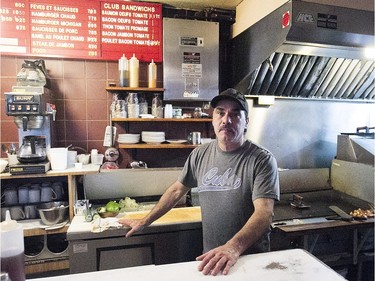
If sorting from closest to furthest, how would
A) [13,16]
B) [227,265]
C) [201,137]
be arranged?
[227,265] → [13,16] → [201,137]

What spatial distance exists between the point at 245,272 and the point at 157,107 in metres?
2.32

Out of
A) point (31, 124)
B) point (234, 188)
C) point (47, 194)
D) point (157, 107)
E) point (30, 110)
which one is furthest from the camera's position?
point (157, 107)

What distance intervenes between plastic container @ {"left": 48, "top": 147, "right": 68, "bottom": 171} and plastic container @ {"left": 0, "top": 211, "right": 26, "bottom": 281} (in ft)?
6.03

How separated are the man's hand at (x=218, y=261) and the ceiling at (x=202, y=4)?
2.78 meters

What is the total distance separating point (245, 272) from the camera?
0.98 meters

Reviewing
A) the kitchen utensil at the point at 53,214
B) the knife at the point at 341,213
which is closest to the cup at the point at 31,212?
the kitchen utensil at the point at 53,214

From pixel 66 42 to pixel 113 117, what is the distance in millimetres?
938

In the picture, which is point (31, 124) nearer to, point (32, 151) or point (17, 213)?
point (32, 151)

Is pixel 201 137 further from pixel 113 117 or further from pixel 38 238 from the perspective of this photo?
pixel 38 238

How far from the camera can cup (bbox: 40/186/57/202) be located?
258 cm

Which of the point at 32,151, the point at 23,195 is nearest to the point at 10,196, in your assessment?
the point at 23,195

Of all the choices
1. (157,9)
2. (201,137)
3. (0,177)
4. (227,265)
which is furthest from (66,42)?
(227,265)

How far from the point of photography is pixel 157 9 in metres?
3.11

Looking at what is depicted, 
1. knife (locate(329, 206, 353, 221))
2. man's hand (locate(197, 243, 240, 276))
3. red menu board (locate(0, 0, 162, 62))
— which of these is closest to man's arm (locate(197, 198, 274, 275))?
man's hand (locate(197, 243, 240, 276))
